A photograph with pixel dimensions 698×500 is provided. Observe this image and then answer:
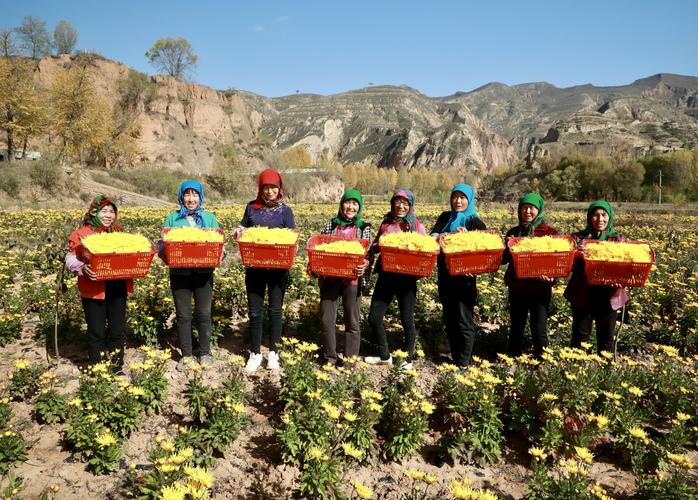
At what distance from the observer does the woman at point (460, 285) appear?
453cm

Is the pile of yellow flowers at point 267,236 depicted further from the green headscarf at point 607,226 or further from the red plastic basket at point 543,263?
the green headscarf at point 607,226

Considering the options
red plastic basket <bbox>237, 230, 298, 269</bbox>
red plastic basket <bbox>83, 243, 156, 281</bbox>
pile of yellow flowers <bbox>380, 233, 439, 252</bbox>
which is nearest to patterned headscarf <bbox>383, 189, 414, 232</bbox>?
pile of yellow flowers <bbox>380, 233, 439, 252</bbox>

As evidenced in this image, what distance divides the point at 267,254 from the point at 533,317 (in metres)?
2.93

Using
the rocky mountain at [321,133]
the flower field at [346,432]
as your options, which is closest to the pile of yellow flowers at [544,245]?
the flower field at [346,432]

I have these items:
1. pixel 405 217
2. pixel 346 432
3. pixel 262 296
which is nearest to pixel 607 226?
pixel 405 217

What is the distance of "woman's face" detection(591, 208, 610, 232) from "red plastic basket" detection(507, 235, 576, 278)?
0.61 metres

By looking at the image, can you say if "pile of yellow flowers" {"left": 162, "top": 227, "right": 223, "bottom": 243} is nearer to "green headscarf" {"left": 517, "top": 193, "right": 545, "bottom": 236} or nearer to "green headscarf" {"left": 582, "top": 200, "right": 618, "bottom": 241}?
"green headscarf" {"left": 517, "top": 193, "right": 545, "bottom": 236}

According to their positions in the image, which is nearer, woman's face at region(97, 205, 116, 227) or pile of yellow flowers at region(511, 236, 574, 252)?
pile of yellow flowers at region(511, 236, 574, 252)

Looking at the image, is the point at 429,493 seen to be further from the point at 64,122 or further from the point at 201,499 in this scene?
the point at 64,122

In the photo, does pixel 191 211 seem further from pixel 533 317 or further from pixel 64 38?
pixel 64 38

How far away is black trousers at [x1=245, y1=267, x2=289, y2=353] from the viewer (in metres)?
4.53

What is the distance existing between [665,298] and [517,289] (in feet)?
13.5

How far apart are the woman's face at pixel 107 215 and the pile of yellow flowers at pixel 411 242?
106 inches

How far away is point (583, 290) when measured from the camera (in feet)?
14.9
